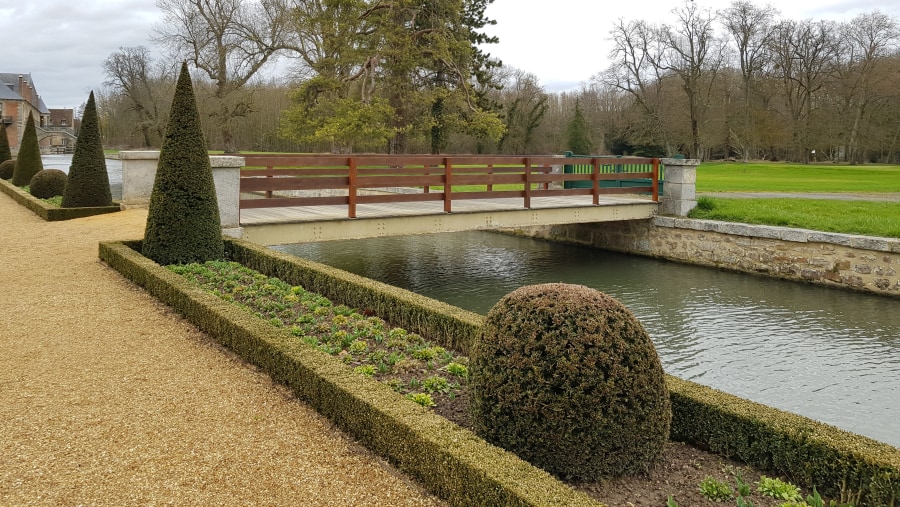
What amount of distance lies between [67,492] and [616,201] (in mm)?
14110

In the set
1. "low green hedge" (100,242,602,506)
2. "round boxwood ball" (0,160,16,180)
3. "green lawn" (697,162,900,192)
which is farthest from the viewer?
"round boxwood ball" (0,160,16,180)

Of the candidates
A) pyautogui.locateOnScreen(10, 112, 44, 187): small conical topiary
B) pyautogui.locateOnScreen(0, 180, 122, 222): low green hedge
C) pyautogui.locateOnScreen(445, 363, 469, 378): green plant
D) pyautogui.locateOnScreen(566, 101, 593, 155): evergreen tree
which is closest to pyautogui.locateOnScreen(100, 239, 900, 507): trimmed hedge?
pyautogui.locateOnScreen(445, 363, 469, 378): green plant

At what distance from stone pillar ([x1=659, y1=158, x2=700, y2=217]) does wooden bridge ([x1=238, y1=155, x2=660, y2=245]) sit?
0.91 feet

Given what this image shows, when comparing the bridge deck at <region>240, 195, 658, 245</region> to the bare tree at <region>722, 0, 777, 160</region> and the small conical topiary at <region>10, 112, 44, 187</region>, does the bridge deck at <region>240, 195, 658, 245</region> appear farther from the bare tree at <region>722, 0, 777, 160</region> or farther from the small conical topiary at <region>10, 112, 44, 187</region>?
the bare tree at <region>722, 0, 777, 160</region>

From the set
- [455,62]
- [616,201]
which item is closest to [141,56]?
[455,62]

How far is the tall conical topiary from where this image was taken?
8797mm

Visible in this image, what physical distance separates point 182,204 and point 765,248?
1078 centimetres

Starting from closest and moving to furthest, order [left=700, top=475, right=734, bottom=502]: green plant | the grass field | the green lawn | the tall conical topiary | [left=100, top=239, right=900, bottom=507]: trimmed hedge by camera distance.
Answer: [left=100, top=239, right=900, bottom=507]: trimmed hedge → [left=700, top=475, right=734, bottom=502]: green plant → the tall conical topiary → the grass field → the green lawn

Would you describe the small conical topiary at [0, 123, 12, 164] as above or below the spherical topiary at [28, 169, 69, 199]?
above

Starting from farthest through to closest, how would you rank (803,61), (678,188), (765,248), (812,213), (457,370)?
(803,61), (678,188), (812,213), (765,248), (457,370)

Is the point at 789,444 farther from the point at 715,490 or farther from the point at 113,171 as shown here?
the point at 113,171

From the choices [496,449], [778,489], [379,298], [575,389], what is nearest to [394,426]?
[496,449]

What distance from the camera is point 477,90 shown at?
27.7 meters

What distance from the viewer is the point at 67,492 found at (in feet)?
10.9
